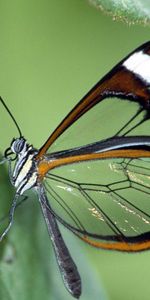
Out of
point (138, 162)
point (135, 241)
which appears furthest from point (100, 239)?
point (138, 162)

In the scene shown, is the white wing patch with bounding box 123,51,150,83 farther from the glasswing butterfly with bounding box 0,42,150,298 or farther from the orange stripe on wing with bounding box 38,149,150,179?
the orange stripe on wing with bounding box 38,149,150,179

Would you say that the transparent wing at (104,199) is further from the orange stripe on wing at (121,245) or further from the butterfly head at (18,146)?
the butterfly head at (18,146)

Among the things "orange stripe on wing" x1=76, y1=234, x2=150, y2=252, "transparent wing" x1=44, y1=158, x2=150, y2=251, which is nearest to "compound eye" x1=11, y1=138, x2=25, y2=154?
"transparent wing" x1=44, y1=158, x2=150, y2=251

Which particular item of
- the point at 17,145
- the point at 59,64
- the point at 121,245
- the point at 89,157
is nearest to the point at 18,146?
the point at 17,145

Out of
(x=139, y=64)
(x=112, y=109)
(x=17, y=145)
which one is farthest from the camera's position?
(x=17, y=145)

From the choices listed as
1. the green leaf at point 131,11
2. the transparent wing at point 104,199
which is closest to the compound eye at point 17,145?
the transparent wing at point 104,199

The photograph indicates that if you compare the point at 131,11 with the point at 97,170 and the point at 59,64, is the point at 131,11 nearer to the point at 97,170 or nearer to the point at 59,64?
A: the point at 97,170
